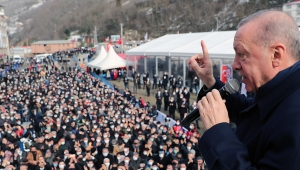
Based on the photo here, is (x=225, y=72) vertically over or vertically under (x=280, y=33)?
under

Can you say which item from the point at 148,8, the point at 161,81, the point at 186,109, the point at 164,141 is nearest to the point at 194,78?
the point at 161,81

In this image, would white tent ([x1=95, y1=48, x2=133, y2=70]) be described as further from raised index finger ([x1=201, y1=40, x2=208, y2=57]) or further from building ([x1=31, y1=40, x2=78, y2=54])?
building ([x1=31, y1=40, x2=78, y2=54])

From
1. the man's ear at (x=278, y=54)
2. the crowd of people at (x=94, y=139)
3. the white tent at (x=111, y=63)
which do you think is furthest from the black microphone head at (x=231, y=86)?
the white tent at (x=111, y=63)

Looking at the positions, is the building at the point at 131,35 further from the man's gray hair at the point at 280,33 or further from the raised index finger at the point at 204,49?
the man's gray hair at the point at 280,33

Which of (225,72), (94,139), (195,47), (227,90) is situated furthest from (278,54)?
(195,47)

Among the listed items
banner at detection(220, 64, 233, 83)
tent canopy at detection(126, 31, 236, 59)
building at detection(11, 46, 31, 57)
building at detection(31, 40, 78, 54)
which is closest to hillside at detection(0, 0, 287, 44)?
building at detection(31, 40, 78, 54)

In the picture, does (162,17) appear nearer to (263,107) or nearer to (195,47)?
(195,47)

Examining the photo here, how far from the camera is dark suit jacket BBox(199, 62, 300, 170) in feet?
2.92

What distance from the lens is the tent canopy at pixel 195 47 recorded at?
1402cm

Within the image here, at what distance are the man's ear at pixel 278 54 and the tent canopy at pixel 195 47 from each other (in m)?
12.2

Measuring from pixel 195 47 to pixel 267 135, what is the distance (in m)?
16.3

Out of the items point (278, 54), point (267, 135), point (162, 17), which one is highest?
point (162, 17)

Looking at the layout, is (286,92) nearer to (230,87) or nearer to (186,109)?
(230,87)

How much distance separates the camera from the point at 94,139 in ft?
29.4
